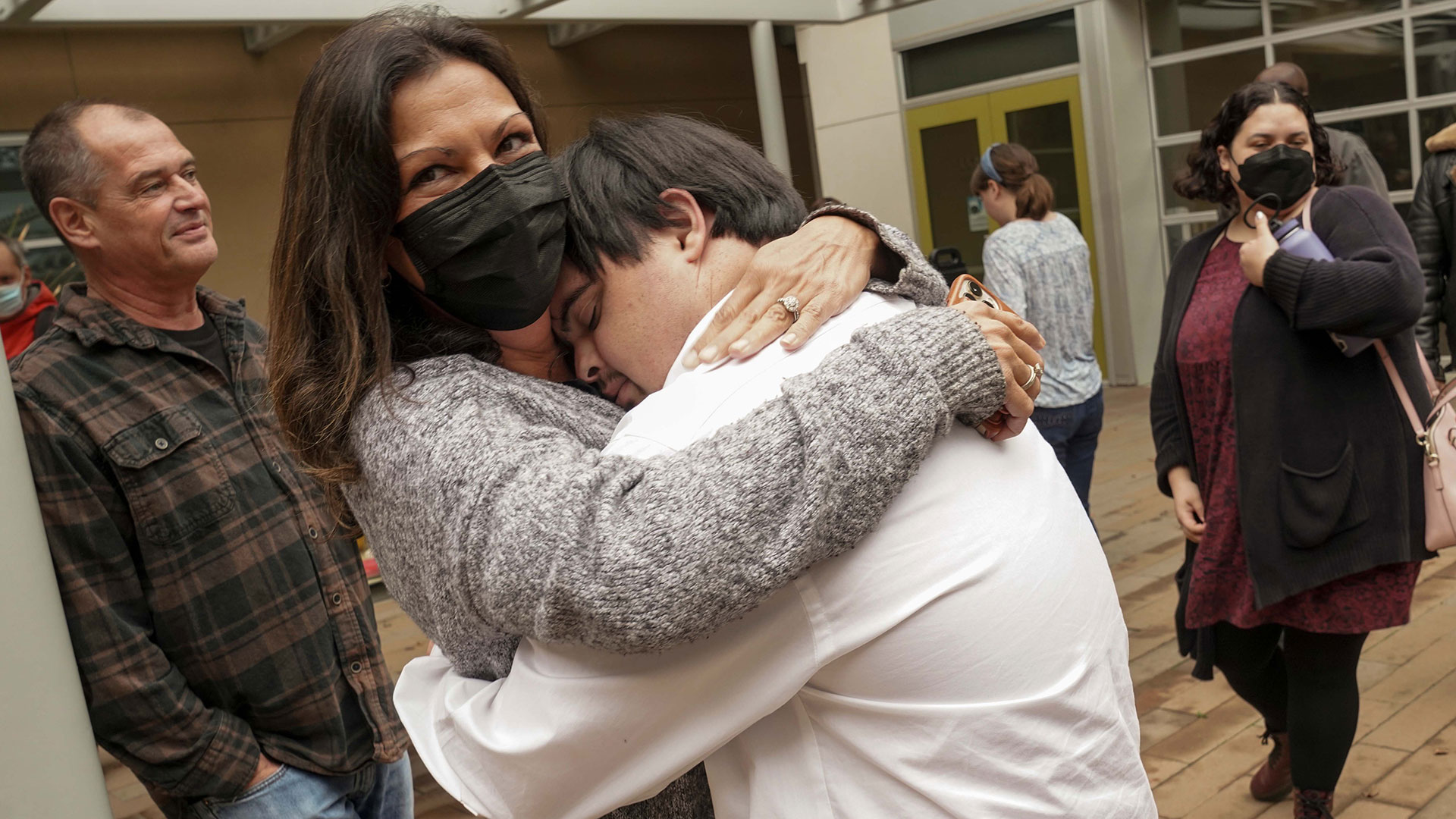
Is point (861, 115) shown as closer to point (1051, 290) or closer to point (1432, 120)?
point (1432, 120)

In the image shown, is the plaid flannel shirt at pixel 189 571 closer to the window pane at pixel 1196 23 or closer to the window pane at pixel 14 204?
the window pane at pixel 14 204

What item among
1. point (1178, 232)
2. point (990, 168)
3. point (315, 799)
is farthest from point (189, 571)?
point (1178, 232)

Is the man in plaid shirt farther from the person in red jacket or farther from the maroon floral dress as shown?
the person in red jacket

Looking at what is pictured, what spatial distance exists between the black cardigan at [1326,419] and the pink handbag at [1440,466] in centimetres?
4

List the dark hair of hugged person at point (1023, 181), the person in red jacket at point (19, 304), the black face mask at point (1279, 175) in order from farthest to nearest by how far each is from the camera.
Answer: the dark hair of hugged person at point (1023, 181)
the person in red jacket at point (19, 304)
the black face mask at point (1279, 175)

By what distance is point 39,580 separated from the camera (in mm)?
1302

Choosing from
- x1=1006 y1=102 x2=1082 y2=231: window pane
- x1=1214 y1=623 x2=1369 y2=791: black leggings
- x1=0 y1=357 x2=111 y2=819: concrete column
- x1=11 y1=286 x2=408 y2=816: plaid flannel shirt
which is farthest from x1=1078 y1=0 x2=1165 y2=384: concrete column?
x1=0 y1=357 x2=111 y2=819: concrete column

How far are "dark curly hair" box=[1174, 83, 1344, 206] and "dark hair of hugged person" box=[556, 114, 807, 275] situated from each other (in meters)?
2.31

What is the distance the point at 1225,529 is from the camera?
3223 millimetres

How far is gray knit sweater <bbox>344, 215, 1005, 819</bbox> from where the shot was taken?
1038mm

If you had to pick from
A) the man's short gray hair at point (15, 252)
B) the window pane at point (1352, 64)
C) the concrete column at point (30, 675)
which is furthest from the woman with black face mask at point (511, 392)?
the window pane at point (1352, 64)

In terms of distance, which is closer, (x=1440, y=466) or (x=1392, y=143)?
(x=1440, y=466)

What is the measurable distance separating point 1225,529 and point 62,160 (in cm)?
303

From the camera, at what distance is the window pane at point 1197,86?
10062mm
